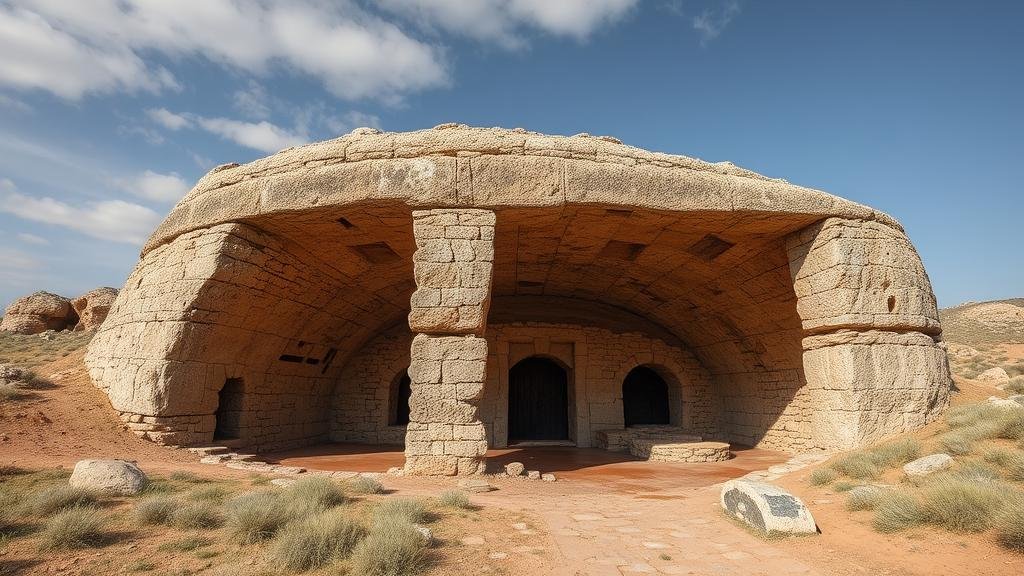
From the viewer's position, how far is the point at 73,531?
3330 mm

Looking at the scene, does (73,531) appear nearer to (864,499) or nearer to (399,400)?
(864,499)

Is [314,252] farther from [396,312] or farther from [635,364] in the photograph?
[635,364]

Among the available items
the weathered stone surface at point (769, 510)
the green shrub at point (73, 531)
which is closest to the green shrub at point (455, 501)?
the weathered stone surface at point (769, 510)

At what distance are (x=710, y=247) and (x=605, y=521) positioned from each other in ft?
18.1

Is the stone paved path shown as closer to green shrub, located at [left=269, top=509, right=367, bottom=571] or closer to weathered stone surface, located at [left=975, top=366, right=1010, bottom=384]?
green shrub, located at [left=269, top=509, right=367, bottom=571]

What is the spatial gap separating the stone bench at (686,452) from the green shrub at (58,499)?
845 cm

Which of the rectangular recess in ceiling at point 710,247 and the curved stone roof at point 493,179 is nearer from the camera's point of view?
the curved stone roof at point 493,179

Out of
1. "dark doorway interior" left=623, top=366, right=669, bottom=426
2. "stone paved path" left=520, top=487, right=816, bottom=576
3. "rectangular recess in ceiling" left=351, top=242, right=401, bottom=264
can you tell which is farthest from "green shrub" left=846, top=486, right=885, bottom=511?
"dark doorway interior" left=623, top=366, right=669, bottom=426

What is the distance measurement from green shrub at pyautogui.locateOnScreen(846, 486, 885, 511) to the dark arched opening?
32.6 feet

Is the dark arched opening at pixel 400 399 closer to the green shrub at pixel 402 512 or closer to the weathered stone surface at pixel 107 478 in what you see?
the weathered stone surface at pixel 107 478

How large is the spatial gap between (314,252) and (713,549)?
23.5 ft

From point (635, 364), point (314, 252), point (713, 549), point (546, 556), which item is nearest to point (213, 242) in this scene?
point (314, 252)

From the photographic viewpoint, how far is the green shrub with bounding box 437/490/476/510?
15.6 ft

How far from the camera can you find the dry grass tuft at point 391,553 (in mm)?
3020
